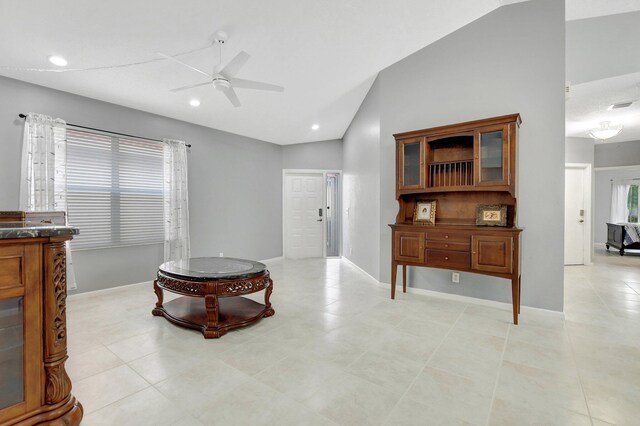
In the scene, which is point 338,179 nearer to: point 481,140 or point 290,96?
point 290,96

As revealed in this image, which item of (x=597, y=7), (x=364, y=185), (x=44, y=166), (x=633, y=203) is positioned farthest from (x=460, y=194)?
Result: (x=633, y=203)

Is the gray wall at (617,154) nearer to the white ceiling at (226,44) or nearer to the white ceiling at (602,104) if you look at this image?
the white ceiling at (602,104)

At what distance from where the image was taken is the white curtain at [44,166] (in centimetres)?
318

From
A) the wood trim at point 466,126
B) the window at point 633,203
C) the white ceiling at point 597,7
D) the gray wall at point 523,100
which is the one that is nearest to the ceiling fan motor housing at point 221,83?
the wood trim at point 466,126

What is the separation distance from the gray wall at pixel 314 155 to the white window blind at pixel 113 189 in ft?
8.67

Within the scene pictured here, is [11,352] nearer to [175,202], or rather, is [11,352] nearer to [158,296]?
[158,296]

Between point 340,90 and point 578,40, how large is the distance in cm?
289

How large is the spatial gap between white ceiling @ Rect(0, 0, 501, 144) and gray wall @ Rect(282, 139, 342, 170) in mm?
2254

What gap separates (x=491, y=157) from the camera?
2.88m

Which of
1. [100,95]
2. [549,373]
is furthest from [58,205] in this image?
[549,373]

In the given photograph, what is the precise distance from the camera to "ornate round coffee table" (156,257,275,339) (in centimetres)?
245

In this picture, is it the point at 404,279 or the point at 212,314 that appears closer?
the point at 212,314

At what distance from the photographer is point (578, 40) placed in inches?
135

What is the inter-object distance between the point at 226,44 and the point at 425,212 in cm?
273
